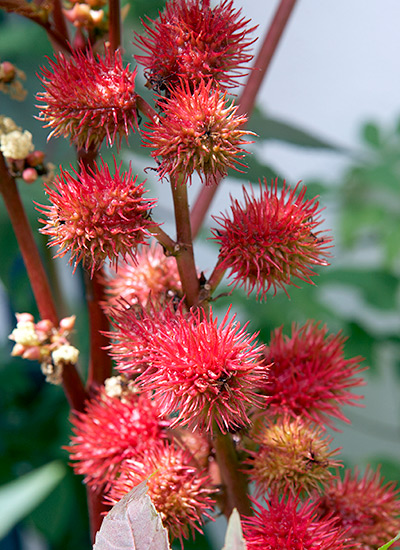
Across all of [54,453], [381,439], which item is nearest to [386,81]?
[381,439]

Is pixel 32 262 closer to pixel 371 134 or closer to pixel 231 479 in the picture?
pixel 231 479

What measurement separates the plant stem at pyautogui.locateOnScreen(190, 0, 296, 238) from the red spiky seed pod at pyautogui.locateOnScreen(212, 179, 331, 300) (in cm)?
11

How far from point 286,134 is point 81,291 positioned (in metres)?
0.56

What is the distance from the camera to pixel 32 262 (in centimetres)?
40

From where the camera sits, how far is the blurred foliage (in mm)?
591

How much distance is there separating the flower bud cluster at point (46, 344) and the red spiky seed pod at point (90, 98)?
0.45 ft

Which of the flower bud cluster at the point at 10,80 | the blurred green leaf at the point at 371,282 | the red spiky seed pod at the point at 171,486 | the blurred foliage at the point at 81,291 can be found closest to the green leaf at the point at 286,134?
the blurred foliage at the point at 81,291

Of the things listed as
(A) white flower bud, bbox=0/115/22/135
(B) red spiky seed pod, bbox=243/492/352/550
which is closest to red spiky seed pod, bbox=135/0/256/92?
(A) white flower bud, bbox=0/115/22/135

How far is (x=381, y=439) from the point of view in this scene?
1.42 m

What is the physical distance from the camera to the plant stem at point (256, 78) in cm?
42

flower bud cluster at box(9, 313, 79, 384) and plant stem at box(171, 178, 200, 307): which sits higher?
plant stem at box(171, 178, 200, 307)

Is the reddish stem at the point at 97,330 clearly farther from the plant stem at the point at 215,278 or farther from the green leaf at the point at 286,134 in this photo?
the green leaf at the point at 286,134

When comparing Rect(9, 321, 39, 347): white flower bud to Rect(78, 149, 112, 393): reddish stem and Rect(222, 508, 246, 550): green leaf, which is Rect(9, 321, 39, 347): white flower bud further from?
Rect(222, 508, 246, 550): green leaf

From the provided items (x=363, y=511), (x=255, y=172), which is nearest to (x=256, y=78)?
(x=255, y=172)
